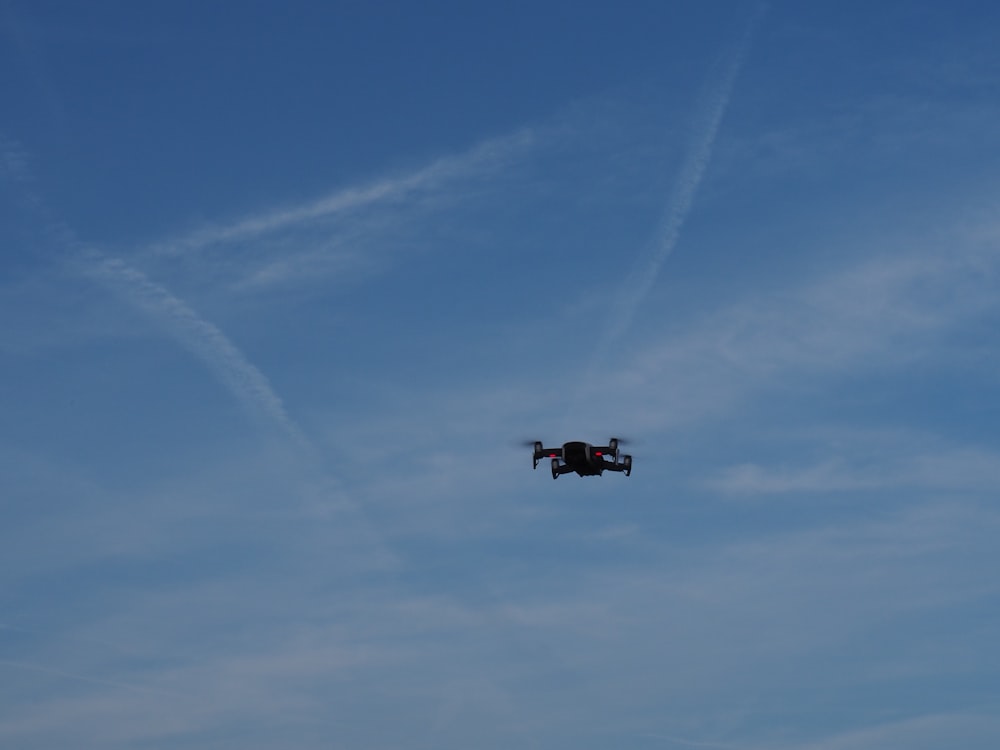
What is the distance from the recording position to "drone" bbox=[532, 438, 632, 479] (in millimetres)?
195000

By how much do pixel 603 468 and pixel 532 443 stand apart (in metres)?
8.11

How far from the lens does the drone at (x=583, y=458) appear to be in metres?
195

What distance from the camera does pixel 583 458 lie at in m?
195

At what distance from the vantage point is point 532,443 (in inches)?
7825

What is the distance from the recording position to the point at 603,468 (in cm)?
19788
